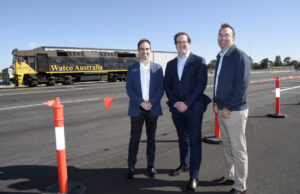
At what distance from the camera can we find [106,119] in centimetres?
767

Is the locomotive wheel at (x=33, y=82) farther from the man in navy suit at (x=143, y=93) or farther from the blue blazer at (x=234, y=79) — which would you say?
the blue blazer at (x=234, y=79)

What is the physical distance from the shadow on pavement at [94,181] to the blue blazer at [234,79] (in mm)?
1233

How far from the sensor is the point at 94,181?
11.1ft

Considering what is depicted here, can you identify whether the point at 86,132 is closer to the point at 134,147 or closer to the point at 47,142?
the point at 47,142

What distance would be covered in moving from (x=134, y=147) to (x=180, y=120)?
0.82 m

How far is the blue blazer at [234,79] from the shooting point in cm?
282

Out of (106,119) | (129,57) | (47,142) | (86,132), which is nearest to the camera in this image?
(47,142)

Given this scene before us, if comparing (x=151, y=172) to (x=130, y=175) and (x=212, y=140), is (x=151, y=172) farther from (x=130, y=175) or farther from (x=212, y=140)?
(x=212, y=140)

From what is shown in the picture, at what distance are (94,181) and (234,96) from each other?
2.31m

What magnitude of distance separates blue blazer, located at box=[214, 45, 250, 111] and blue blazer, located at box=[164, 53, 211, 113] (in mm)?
279

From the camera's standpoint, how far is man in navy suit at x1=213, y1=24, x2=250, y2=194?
112 inches

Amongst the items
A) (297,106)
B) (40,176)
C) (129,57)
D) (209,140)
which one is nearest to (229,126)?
(209,140)

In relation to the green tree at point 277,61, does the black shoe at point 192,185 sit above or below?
below

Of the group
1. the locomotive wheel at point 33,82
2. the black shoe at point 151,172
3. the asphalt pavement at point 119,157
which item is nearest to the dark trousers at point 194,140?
the asphalt pavement at point 119,157
